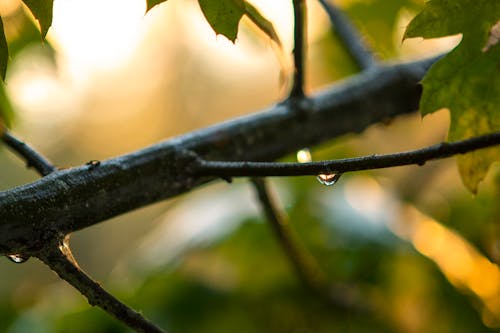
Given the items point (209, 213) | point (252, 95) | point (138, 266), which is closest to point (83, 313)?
point (138, 266)

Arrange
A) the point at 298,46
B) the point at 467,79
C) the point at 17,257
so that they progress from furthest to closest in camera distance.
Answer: the point at 298,46
the point at 467,79
the point at 17,257

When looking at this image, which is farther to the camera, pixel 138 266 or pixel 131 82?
pixel 131 82

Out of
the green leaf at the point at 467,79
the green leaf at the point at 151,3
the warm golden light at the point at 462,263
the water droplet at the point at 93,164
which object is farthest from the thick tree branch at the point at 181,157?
the warm golden light at the point at 462,263

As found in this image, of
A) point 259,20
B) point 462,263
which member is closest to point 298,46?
point 259,20

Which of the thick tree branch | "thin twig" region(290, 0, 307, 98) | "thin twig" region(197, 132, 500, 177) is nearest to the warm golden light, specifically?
the thick tree branch

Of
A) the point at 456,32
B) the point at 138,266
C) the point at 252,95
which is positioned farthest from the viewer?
the point at 252,95

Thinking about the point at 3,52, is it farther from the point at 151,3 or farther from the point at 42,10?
the point at 151,3

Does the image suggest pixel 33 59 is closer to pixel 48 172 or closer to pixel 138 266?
pixel 138 266

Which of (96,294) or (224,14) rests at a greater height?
(224,14)
